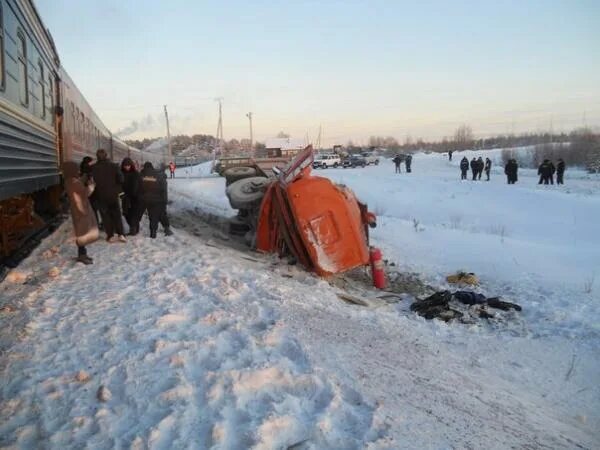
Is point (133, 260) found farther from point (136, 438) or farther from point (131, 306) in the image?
point (136, 438)

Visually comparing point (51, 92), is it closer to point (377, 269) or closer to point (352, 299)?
point (377, 269)

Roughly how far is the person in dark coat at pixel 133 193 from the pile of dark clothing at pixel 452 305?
5.21 metres

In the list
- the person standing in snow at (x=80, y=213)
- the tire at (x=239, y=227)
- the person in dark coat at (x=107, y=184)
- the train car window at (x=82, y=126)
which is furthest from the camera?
the train car window at (x=82, y=126)

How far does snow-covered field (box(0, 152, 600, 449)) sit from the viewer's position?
3.31m

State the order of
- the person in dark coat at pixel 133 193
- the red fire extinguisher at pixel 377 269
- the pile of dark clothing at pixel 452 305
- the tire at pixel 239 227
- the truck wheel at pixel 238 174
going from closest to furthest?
the pile of dark clothing at pixel 452 305 → the red fire extinguisher at pixel 377 269 → the person in dark coat at pixel 133 193 → the tire at pixel 239 227 → the truck wheel at pixel 238 174

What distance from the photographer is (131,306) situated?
544 cm

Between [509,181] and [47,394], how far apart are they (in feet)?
95.7

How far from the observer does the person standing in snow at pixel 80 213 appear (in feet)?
23.9

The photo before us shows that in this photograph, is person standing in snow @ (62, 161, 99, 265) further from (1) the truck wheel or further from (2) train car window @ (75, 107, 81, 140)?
(1) the truck wheel

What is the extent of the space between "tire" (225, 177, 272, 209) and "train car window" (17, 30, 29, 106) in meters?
4.71

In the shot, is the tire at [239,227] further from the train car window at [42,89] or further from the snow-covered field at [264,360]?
the train car window at [42,89]

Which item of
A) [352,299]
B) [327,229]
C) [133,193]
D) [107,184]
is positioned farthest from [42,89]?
[352,299]

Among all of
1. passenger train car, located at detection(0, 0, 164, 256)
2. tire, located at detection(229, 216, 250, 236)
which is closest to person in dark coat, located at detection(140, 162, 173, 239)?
passenger train car, located at detection(0, 0, 164, 256)

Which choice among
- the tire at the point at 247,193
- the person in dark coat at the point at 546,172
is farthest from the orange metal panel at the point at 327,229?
the person in dark coat at the point at 546,172
